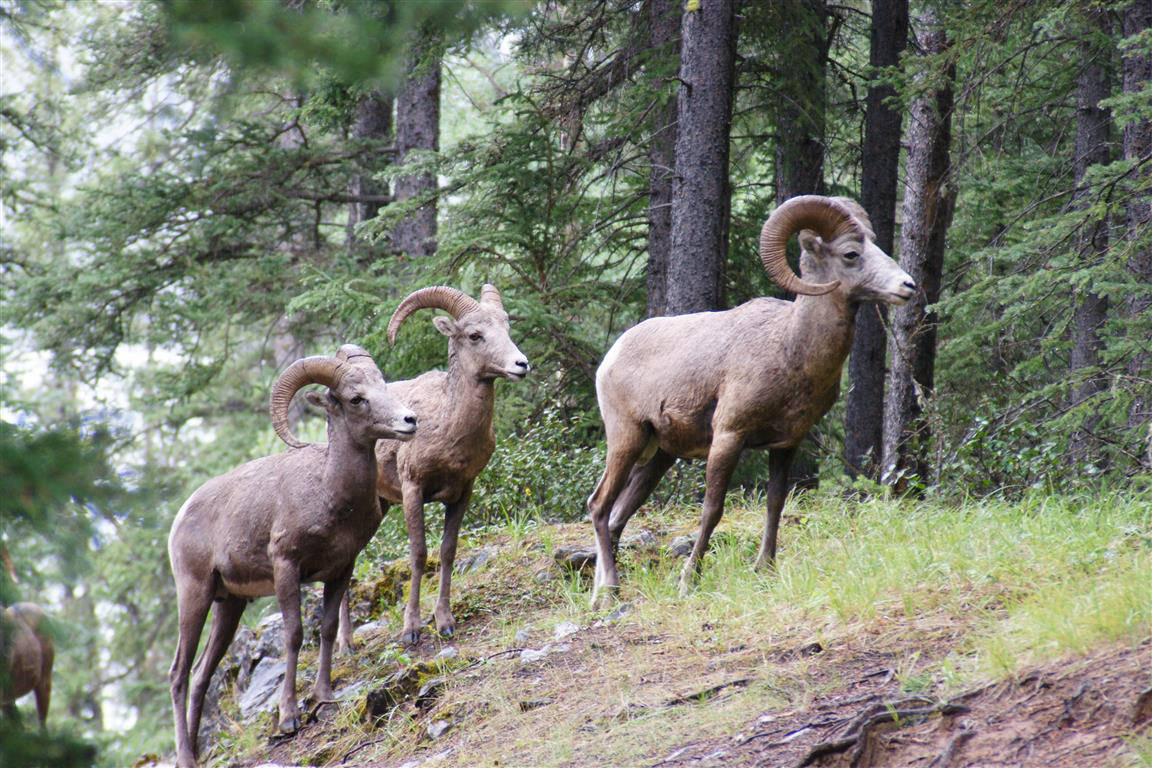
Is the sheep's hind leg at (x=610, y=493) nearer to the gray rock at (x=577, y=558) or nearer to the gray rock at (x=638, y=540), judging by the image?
the gray rock at (x=577, y=558)

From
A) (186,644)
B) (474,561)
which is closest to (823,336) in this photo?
(474,561)

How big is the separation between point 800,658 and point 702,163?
215 inches

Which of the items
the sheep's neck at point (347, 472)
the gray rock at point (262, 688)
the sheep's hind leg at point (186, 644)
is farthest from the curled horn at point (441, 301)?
the gray rock at point (262, 688)

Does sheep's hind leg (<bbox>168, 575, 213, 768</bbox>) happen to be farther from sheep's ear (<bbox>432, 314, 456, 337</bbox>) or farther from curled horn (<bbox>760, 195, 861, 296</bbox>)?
curled horn (<bbox>760, 195, 861, 296</bbox>)

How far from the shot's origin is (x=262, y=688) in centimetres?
913

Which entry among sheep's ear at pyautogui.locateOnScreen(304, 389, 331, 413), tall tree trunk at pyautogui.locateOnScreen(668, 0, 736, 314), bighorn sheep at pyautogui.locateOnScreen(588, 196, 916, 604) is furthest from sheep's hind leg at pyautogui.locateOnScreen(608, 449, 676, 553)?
sheep's ear at pyautogui.locateOnScreen(304, 389, 331, 413)

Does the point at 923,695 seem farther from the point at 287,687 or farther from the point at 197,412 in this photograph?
the point at 197,412

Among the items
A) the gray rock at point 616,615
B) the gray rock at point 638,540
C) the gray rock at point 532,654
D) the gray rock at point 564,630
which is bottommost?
the gray rock at point 532,654

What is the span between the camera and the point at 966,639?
5.69 meters

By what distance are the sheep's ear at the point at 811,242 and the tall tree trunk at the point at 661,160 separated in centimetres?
415

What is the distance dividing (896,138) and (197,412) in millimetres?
14197

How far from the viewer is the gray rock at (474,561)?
9.63m

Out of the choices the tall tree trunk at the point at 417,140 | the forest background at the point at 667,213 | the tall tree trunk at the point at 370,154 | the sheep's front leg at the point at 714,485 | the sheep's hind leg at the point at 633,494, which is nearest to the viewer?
the sheep's front leg at the point at 714,485

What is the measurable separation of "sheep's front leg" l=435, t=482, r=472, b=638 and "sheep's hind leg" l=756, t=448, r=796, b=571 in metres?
2.12
